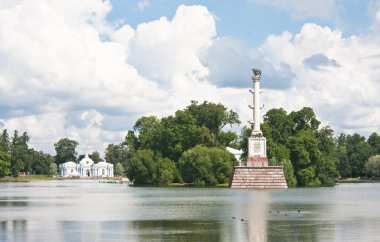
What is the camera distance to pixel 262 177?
9525 cm

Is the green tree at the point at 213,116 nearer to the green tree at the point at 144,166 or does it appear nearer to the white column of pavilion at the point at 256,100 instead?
the green tree at the point at 144,166

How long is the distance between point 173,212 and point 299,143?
208 ft

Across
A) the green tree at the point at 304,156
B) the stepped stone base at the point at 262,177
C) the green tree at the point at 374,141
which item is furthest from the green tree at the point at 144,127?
the green tree at the point at 374,141

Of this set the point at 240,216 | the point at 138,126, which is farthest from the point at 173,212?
the point at 138,126

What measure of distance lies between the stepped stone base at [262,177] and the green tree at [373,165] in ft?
224

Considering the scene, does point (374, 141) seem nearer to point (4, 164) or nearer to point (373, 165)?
point (373, 165)

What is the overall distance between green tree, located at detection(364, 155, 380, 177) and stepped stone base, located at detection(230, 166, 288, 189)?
224 feet

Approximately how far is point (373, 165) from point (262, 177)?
71031mm

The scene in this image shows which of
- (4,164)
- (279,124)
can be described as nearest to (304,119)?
(279,124)

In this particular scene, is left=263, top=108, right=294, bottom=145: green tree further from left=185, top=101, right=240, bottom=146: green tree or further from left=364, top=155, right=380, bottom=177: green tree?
left=364, top=155, right=380, bottom=177: green tree

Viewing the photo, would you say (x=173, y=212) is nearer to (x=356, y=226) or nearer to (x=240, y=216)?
(x=240, y=216)

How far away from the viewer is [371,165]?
160500mm

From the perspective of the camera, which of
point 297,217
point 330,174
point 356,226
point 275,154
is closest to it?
point 356,226

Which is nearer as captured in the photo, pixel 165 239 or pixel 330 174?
pixel 165 239
